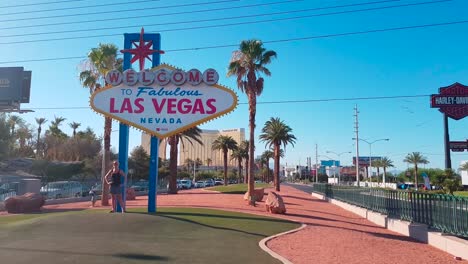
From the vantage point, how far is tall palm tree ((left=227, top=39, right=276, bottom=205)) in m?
30.6

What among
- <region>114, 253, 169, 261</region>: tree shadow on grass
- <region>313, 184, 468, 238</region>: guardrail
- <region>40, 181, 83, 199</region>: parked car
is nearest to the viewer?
<region>114, 253, 169, 261</region>: tree shadow on grass

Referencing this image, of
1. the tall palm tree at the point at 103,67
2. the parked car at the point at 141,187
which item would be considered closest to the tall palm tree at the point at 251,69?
the tall palm tree at the point at 103,67

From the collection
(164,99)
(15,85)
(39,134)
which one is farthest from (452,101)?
(39,134)

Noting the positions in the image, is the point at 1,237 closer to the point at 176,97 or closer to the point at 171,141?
the point at 176,97

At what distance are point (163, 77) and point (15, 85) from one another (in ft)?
90.8

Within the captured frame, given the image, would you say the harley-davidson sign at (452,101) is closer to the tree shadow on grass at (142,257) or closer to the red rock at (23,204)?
the red rock at (23,204)

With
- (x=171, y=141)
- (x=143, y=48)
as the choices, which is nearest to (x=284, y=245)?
(x=143, y=48)

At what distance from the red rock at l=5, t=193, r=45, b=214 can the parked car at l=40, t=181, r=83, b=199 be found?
6640mm

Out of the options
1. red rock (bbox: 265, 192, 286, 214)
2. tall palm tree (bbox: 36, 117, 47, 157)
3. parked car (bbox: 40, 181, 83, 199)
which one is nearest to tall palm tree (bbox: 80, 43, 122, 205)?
parked car (bbox: 40, 181, 83, 199)

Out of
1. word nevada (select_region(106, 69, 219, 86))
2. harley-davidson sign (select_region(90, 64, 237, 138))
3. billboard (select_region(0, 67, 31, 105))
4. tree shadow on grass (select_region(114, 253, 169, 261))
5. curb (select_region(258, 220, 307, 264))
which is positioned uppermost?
billboard (select_region(0, 67, 31, 105))

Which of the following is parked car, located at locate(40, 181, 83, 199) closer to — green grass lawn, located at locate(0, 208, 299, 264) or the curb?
green grass lawn, located at locate(0, 208, 299, 264)

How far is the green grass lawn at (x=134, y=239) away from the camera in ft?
27.8

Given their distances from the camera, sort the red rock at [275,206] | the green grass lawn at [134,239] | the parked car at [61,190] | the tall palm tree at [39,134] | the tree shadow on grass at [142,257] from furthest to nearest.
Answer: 1. the tall palm tree at [39,134]
2. the parked car at [61,190]
3. the red rock at [275,206]
4. the green grass lawn at [134,239]
5. the tree shadow on grass at [142,257]

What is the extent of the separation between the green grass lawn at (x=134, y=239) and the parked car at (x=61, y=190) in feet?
55.8
